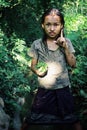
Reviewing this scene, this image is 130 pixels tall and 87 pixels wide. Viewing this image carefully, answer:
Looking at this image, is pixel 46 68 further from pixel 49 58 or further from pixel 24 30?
pixel 24 30

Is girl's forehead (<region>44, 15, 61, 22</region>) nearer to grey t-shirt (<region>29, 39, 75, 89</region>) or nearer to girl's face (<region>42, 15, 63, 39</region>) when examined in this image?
girl's face (<region>42, 15, 63, 39</region>)

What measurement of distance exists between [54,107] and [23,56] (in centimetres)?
567

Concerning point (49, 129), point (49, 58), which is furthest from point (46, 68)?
point (49, 129)

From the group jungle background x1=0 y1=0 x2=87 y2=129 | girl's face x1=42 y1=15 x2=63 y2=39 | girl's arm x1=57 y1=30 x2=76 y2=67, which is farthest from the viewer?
jungle background x1=0 y1=0 x2=87 y2=129

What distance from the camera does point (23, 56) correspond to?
9664mm

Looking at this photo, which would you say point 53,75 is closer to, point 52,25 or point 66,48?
point 66,48

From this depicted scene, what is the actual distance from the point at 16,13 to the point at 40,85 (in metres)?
6.16

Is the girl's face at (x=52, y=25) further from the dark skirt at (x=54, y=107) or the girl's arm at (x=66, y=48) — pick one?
the dark skirt at (x=54, y=107)

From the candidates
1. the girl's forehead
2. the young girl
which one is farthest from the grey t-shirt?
the girl's forehead

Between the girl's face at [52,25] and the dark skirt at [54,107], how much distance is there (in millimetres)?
689

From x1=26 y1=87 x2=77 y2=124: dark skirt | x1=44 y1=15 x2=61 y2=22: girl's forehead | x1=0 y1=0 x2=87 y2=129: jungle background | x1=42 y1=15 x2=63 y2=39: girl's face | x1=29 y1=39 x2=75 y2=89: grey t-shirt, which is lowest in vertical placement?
x1=0 y1=0 x2=87 y2=129: jungle background

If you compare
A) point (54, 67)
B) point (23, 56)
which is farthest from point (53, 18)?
point (23, 56)

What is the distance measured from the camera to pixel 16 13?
32.7 feet

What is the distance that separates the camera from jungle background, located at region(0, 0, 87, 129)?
6.69 metres
